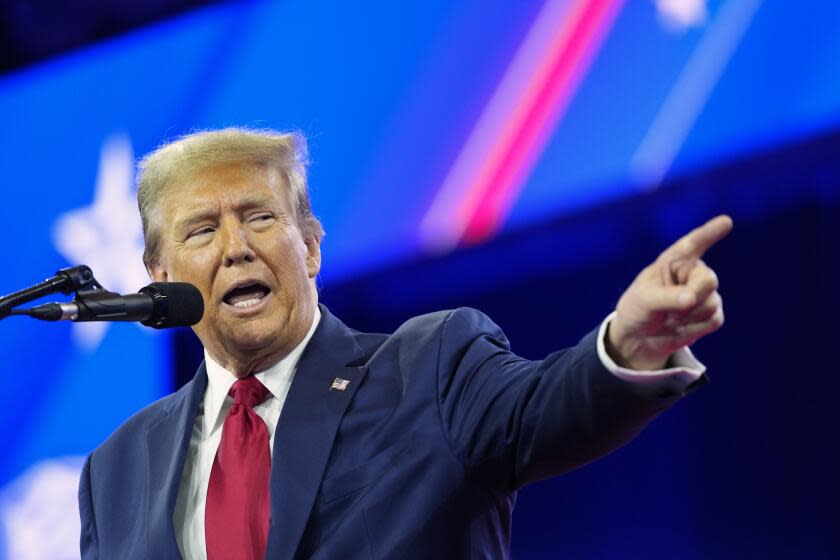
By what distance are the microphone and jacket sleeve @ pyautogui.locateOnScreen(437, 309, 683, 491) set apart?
0.43 meters

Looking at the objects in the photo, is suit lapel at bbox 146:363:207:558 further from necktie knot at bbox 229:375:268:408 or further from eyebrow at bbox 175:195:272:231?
eyebrow at bbox 175:195:272:231

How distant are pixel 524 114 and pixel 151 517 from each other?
1630 millimetres

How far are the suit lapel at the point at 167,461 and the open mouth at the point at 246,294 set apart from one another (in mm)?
189

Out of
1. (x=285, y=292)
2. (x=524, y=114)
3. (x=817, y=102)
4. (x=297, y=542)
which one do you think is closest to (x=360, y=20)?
(x=524, y=114)

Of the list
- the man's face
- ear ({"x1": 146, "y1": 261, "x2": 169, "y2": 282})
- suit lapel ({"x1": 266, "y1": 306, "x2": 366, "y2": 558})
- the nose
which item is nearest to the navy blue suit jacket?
suit lapel ({"x1": 266, "y1": 306, "x2": 366, "y2": 558})

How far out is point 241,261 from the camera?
2020 millimetres

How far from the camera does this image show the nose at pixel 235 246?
202 centimetres

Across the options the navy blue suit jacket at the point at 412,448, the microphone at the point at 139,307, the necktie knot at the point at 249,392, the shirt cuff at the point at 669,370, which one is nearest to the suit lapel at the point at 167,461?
the navy blue suit jacket at the point at 412,448

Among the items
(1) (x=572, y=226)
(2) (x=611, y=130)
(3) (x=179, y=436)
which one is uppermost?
(2) (x=611, y=130)

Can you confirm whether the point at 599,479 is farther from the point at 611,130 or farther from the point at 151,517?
the point at 151,517

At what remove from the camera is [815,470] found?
8.68ft

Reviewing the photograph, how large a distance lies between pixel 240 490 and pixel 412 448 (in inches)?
12.1

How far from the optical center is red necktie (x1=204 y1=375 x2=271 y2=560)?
1.80 m

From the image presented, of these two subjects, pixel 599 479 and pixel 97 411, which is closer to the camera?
pixel 599 479
